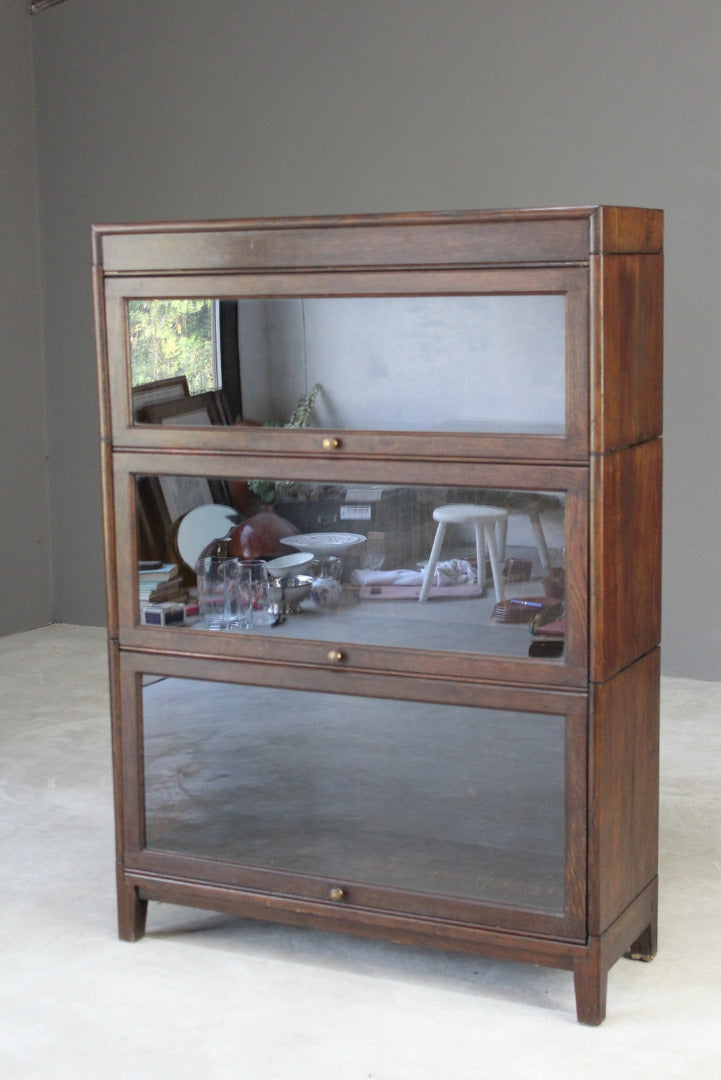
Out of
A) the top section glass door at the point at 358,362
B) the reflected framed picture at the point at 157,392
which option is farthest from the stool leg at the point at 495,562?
the reflected framed picture at the point at 157,392

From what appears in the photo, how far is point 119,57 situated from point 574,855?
13.1 ft

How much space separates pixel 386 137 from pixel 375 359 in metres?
2.73

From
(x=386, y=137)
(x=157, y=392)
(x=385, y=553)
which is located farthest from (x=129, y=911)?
(x=386, y=137)

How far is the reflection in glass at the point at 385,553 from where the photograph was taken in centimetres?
219

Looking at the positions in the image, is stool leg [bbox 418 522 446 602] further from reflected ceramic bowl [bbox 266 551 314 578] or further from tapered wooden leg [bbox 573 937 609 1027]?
tapered wooden leg [bbox 573 937 609 1027]

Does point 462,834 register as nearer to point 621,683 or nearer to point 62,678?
point 621,683

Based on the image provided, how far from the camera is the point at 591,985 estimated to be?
2217mm

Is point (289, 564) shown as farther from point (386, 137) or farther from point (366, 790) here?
point (386, 137)

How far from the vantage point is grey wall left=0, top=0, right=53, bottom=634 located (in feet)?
17.3

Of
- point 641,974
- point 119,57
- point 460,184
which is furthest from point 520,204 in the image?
point 641,974

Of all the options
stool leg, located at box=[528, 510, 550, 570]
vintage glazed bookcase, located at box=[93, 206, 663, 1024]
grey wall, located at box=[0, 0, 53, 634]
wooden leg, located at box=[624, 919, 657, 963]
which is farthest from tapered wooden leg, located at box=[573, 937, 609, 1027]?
grey wall, located at box=[0, 0, 53, 634]

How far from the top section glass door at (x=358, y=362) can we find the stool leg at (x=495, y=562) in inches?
5.1

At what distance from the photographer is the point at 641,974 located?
243cm

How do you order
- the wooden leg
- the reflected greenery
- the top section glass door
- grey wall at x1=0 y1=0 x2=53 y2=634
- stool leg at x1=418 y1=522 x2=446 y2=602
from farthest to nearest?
1. grey wall at x1=0 y1=0 x2=53 y2=634
2. the wooden leg
3. the reflected greenery
4. stool leg at x1=418 y1=522 x2=446 y2=602
5. the top section glass door
